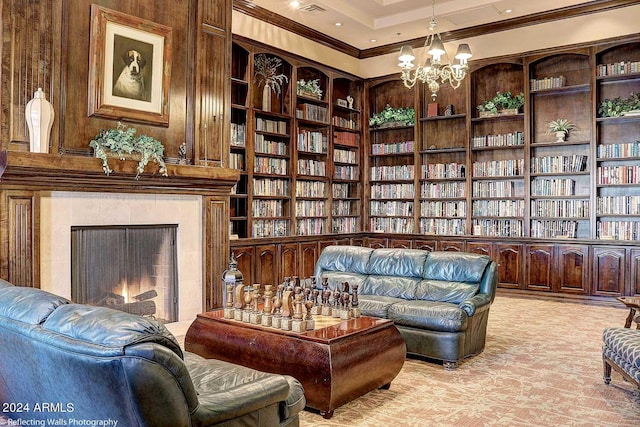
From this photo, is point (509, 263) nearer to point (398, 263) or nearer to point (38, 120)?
point (398, 263)

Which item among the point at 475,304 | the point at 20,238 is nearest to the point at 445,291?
the point at 475,304

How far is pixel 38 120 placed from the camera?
4.44 m

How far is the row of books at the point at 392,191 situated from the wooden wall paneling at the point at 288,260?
2197 mm

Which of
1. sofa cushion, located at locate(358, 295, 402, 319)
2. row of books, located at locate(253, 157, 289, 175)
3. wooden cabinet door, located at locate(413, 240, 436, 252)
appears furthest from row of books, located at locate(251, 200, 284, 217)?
sofa cushion, located at locate(358, 295, 402, 319)

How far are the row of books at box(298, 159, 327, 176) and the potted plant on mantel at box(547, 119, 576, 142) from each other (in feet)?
11.9

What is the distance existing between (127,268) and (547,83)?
645 centimetres

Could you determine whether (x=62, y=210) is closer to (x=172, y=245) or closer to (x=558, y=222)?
(x=172, y=245)

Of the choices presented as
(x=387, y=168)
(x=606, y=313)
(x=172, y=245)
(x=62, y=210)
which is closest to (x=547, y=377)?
(x=606, y=313)

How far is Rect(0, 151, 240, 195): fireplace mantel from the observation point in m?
4.34

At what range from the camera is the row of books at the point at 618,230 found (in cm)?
699

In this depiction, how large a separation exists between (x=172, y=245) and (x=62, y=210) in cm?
133

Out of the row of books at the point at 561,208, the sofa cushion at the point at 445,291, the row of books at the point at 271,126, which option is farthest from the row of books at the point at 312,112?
the sofa cushion at the point at 445,291

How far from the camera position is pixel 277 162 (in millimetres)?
7848

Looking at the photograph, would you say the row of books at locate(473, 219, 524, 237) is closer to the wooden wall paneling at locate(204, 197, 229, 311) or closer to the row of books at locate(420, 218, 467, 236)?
the row of books at locate(420, 218, 467, 236)
